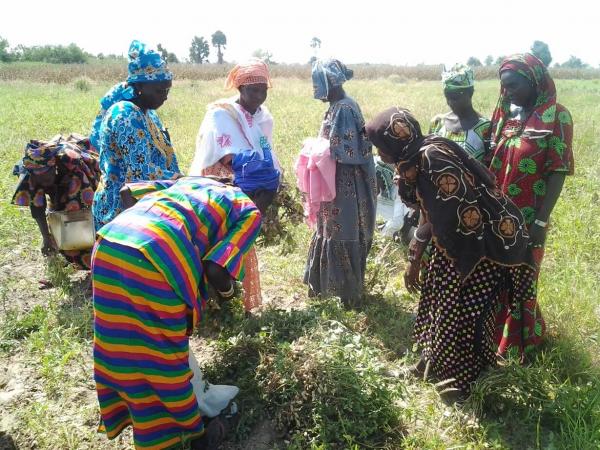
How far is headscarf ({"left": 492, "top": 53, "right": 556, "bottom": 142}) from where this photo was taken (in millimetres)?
2725

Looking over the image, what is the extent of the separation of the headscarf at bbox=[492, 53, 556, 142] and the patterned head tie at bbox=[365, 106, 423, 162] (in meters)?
0.76

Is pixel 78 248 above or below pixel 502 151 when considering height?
below

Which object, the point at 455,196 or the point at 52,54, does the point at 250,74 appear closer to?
the point at 455,196

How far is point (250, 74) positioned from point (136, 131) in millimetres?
916

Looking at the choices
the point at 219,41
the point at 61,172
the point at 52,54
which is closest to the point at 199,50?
the point at 219,41

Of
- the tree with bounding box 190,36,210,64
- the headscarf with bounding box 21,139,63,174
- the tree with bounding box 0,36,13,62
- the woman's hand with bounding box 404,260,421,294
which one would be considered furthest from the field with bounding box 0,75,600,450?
the tree with bounding box 190,36,210,64

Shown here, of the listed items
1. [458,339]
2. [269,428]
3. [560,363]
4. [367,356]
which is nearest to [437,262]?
[458,339]

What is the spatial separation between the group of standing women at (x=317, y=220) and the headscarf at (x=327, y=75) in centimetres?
1

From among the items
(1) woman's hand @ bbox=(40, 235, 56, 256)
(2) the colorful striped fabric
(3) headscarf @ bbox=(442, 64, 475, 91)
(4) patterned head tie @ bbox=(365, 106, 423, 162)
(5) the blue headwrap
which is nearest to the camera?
(2) the colorful striped fabric

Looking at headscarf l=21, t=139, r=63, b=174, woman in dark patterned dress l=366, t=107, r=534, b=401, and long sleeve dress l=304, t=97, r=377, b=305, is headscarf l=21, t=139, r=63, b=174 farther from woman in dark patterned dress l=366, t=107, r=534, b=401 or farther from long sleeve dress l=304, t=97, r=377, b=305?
woman in dark patterned dress l=366, t=107, r=534, b=401

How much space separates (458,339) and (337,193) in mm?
1468

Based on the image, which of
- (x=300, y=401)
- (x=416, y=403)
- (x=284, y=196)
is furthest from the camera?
(x=284, y=196)

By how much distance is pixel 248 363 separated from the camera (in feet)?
8.96

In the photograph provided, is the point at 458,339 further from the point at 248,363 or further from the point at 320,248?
the point at 320,248
